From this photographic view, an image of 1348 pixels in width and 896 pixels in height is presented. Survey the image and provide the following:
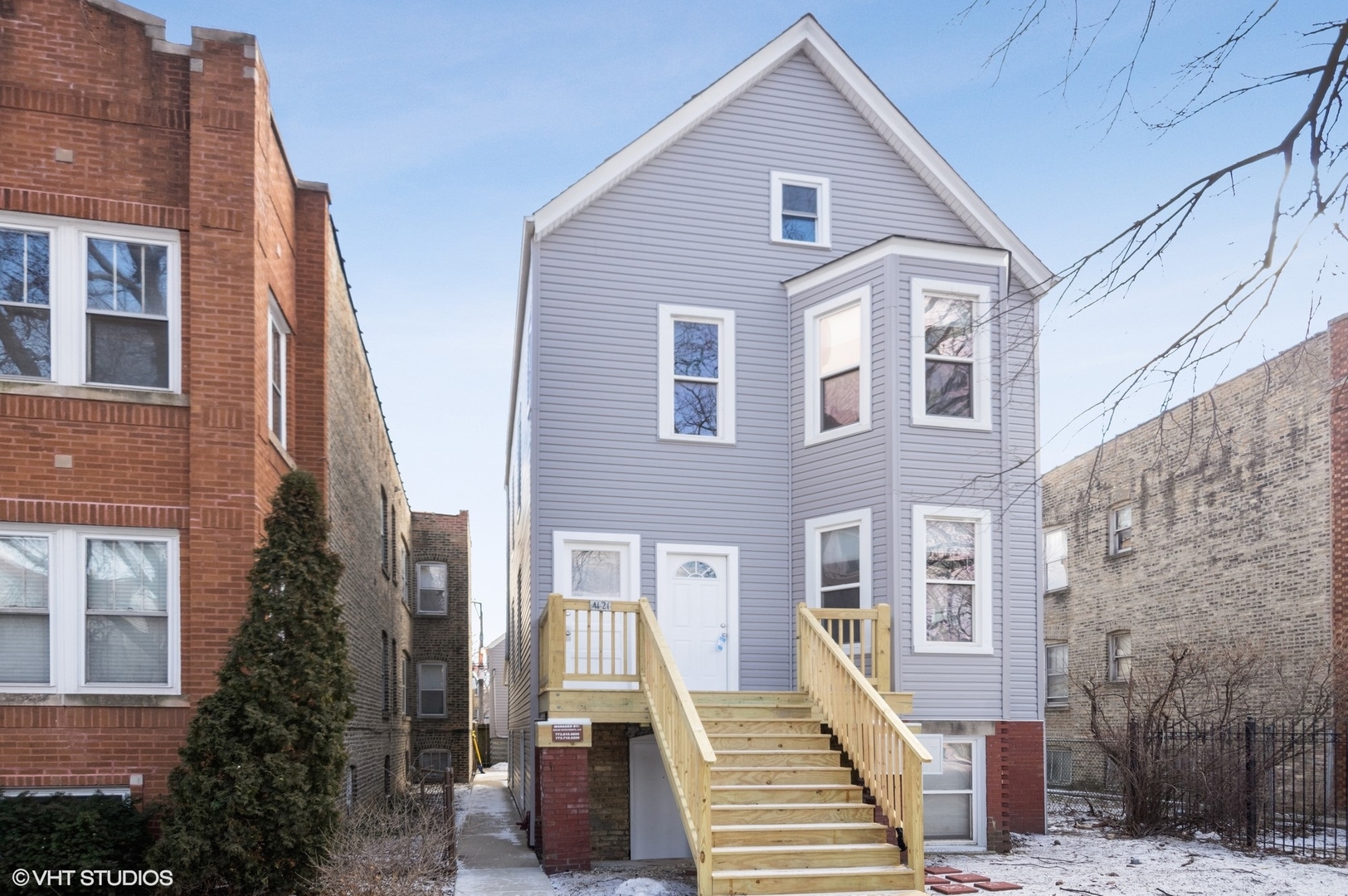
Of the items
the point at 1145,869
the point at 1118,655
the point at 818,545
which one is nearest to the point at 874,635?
the point at 818,545

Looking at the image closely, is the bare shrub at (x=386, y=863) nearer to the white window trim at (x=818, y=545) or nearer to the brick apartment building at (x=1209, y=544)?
the white window trim at (x=818, y=545)

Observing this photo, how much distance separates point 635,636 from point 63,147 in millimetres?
7831

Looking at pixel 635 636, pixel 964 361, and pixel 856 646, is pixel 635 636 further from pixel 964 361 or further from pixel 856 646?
pixel 964 361

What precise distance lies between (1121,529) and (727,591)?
12.0 meters

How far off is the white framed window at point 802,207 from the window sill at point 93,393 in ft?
28.3

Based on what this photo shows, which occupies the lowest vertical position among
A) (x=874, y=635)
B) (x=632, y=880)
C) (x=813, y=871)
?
(x=632, y=880)

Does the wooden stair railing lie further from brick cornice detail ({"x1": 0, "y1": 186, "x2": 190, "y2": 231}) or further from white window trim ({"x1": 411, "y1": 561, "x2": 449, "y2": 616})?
white window trim ({"x1": 411, "y1": 561, "x2": 449, "y2": 616})

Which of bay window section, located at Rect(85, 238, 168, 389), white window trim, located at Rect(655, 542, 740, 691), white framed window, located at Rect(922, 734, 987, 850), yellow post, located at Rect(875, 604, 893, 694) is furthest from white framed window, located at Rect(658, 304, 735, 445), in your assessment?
bay window section, located at Rect(85, 238, 168, 389)

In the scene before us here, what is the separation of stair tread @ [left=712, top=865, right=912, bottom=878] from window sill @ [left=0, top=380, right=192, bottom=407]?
6.82 m

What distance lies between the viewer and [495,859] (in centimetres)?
1316

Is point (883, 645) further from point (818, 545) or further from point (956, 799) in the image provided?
point (956, 799)

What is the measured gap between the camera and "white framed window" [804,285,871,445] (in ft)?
47.5

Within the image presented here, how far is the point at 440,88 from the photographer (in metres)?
17.5

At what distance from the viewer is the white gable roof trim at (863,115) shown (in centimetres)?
1568
